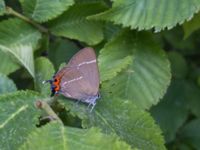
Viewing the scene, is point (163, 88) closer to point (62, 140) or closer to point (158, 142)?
point (158, 142)

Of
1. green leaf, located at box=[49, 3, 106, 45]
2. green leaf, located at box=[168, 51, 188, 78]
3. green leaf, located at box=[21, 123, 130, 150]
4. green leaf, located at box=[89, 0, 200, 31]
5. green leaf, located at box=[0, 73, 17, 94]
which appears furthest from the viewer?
green leaf, located at box=[168, 51, 188, 78]

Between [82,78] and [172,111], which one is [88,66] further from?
[172,111]

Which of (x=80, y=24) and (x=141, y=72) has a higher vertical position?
(x=80, y=24)

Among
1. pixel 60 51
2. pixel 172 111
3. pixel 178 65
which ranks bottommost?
pixel 172 111

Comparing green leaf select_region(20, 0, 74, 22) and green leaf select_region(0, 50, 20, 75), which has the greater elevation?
green leaf select_region(20, 0, 74, 22)

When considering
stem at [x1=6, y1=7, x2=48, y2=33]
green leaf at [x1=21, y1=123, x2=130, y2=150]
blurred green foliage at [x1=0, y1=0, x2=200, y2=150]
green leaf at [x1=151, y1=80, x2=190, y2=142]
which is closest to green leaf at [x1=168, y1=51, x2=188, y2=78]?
green leaf at [x1=151, y1=80, x2=190, y2=142]

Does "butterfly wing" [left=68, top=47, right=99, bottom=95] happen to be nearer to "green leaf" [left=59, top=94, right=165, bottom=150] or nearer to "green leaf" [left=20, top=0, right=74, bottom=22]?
"green leaf" [left=59, top=94, right=165, bottom=150]

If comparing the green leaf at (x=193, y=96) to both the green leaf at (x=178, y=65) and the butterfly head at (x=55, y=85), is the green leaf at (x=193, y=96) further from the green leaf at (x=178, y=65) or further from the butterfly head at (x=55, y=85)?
the butterfly head at (x=55, y=85)

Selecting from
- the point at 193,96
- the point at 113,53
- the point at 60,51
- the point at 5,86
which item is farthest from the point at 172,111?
the point at 5,86
